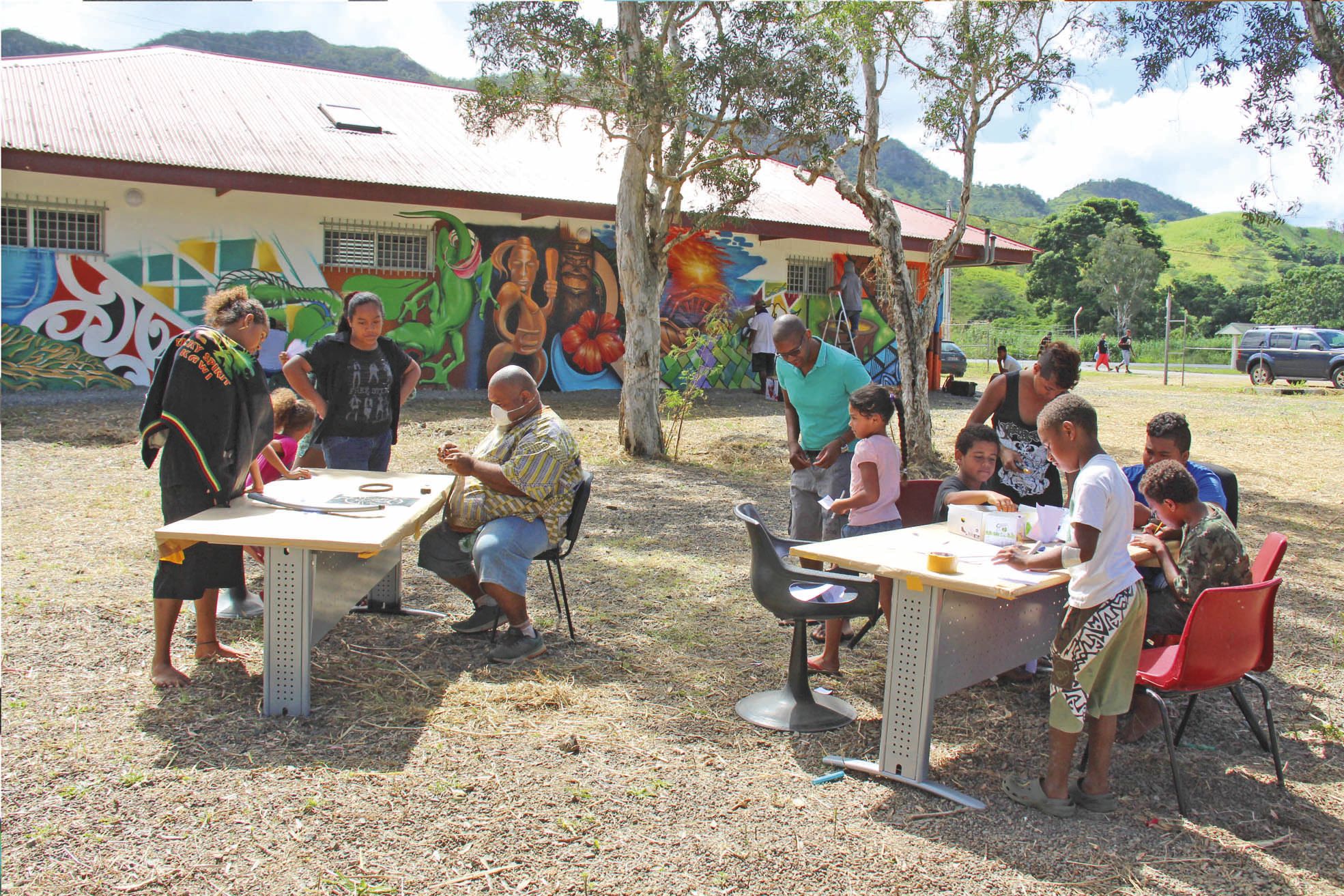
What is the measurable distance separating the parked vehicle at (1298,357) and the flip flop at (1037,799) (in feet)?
91.8

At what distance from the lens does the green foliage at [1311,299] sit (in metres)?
55.7

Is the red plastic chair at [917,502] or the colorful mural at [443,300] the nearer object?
the red plastic chair at [917,502]

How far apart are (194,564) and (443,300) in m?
11.7

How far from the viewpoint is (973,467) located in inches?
189

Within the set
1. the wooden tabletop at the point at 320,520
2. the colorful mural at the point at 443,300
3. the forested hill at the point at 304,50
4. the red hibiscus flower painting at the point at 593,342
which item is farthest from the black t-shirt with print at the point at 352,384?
the forested hill at the point at 304,50

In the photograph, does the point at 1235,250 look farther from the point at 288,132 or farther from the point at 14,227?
the point at 14,227

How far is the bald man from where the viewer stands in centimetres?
483

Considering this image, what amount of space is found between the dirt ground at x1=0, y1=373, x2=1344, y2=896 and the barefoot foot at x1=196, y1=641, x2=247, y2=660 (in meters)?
0.05

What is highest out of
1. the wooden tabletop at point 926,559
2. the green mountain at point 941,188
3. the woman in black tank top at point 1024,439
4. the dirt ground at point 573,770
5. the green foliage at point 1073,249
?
the green mountain at point 941,188

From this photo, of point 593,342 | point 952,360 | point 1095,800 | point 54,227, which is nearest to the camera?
point 1095,800

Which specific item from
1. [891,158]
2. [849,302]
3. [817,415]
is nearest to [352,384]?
[817,415]

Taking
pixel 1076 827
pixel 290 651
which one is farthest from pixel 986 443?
pixel 290 651

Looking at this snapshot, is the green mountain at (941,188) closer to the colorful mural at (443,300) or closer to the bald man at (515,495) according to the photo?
the colorful mural at (443,300)

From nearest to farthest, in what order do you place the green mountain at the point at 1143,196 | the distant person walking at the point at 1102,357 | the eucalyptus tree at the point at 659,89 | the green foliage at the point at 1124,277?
1. the eucalyptus tree at the point at 659,89
2. the distant person walking at the point at 1102,357
3. the green foliage at the point at 1124,277
4. the green mountain at the point at 1143,196
